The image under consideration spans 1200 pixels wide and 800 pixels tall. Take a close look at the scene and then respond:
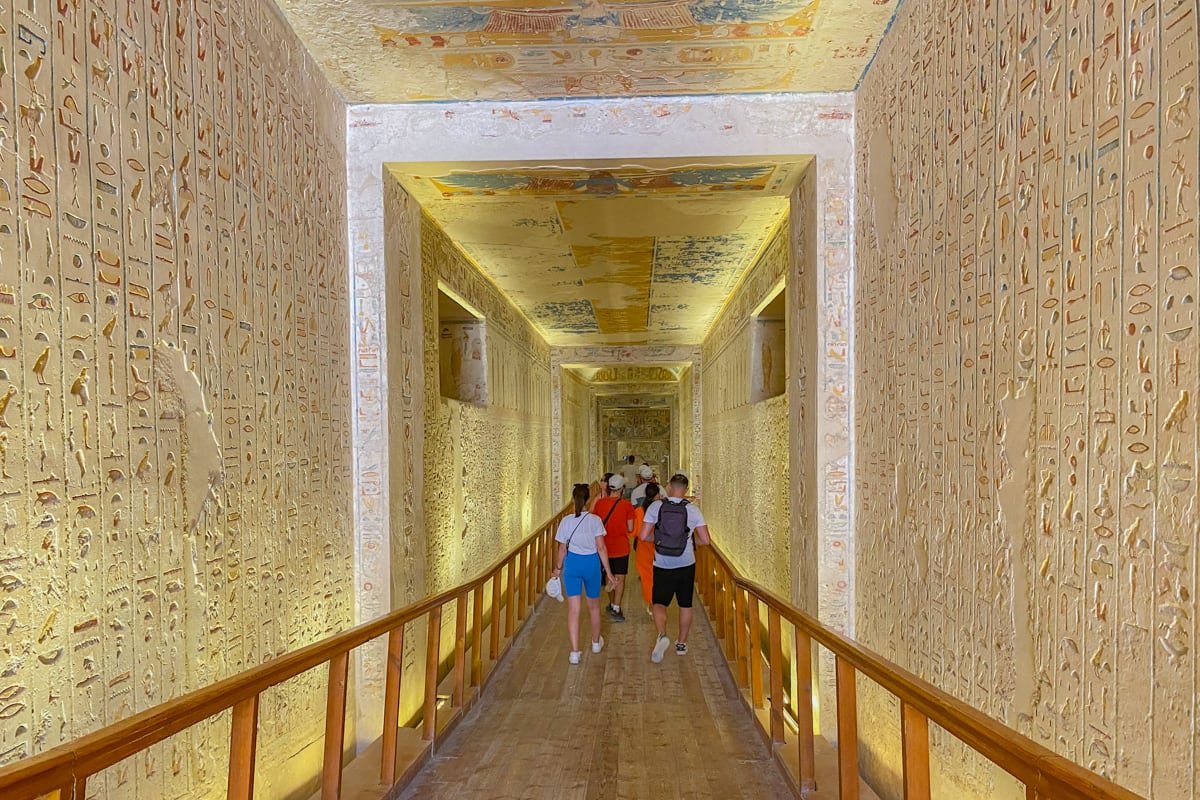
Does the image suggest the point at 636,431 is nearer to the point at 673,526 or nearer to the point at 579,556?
the point at 579,556

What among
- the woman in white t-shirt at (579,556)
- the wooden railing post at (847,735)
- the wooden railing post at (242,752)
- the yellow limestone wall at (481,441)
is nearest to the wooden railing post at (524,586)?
the yellow limestone wall at (481,441)

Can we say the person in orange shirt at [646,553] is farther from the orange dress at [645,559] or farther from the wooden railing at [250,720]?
the wooden railing at [250,720]

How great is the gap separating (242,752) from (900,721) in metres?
2.33

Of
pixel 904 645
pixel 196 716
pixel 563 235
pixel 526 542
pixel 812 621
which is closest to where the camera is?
pixel 196 716

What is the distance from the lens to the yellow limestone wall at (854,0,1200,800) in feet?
5.33

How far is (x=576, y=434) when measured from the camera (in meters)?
17.7

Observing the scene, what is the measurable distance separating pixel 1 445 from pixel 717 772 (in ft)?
10.7

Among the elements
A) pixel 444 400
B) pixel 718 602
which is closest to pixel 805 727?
pixel 718 602

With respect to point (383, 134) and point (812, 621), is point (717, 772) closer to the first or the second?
point (812, 621)

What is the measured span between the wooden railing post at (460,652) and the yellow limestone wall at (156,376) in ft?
2.50

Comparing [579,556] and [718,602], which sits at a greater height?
[579,556]

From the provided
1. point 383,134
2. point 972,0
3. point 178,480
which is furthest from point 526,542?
point 972,0

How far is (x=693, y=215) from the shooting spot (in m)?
6.07

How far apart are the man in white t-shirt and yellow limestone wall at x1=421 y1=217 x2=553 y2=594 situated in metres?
1.80
